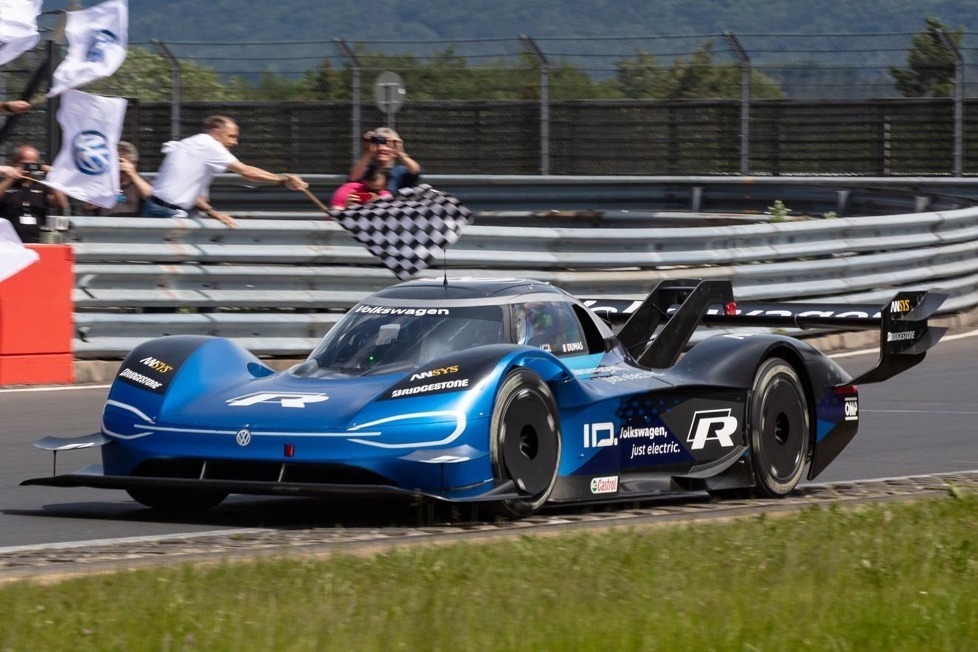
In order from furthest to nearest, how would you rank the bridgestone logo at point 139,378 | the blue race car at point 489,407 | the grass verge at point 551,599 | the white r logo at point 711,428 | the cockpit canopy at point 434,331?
1. the white r logo at point 711,428
2. the cockpit canopy at point 434,331
3. the bridgestone logo at point 139,378
4. the blue race car at point 489,407
5. the grass verge at point 551,599

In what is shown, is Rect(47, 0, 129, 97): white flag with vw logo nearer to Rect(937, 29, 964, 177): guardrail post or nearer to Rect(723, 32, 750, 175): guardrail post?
Rect(723, 32, 750, 175): guardrail post

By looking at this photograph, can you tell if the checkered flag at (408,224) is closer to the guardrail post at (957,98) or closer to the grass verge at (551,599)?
the grass verge at (551,599)

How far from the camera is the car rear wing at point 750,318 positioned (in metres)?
9.35

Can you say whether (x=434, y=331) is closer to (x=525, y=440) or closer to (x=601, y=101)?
(x=525, y=440)

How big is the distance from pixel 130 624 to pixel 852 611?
7.33 feet

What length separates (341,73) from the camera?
25859 mm

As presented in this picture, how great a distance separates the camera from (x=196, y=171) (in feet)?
46.5

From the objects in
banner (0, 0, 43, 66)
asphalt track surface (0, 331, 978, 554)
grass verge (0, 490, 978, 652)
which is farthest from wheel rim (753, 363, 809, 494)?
banner (0, 0, 43, 66)

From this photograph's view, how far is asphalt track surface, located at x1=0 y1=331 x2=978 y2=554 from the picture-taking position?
7.65 meters

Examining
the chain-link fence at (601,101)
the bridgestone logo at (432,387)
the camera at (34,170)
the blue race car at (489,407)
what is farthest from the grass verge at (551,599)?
the chain-link fence at (601,101)

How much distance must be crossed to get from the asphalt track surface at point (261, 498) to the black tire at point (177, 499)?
70mm

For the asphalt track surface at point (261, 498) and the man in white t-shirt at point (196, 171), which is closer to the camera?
the asphalt track surface at point (261, 498)

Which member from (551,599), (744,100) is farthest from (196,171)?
(744,100)

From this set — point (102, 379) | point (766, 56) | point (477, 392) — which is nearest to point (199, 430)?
point (477, 392)
